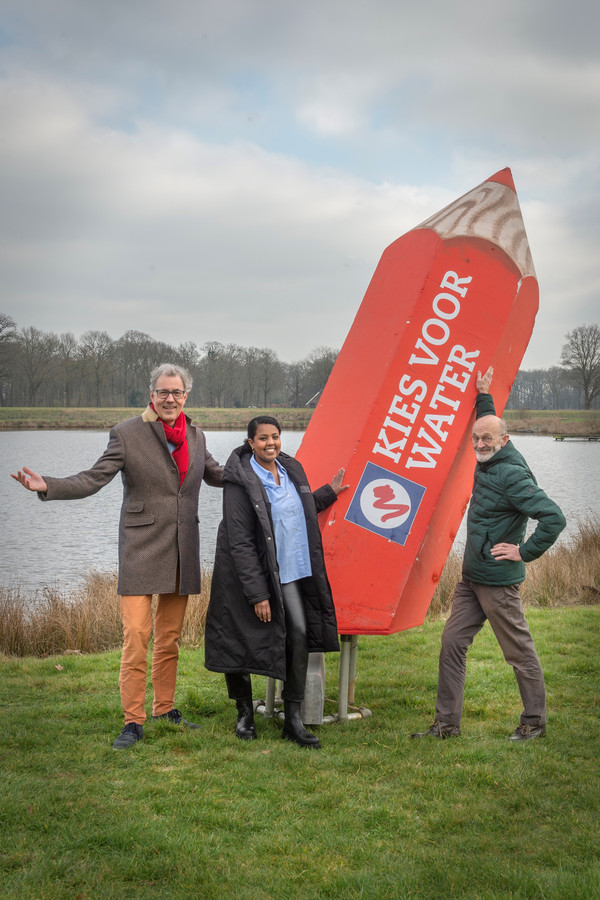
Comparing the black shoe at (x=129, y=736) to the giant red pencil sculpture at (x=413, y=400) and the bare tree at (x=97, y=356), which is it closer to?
the giant red pencil sculpture at (x=413, y=400)

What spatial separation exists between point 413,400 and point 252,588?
159cm

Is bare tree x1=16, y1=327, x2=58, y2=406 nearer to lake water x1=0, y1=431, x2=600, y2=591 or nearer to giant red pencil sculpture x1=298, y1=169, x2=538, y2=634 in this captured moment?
lake water x1=0, y1=431, x2=600, y2=591

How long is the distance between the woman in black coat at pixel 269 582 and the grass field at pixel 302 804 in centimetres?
48

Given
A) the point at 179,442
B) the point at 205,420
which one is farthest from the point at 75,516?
the point at 205,420

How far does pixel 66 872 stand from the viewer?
3092 millimetres

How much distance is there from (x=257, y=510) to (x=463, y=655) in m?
1.49

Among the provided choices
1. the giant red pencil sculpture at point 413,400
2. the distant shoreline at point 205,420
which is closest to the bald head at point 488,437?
the giant red pencil sculpture at point 413,400

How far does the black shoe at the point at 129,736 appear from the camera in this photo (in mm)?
4465

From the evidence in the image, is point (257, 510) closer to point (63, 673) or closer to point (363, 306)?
point (363, 306)

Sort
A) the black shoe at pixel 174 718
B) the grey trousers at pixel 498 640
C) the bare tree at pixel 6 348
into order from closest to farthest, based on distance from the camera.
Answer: the grey trousers at pixel 498 640, the black shoe at pixel 174 718, the bare tree at pixel 6 348

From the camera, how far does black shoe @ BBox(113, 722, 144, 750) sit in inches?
176

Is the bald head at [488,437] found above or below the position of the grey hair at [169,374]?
below

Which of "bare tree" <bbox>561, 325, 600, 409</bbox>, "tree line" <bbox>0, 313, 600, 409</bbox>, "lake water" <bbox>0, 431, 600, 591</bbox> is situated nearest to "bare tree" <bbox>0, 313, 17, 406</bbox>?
"tree line" <bbox>0, 313, 600, 409</bbox>

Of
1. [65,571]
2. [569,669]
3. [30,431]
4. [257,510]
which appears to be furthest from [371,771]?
[30,431]
